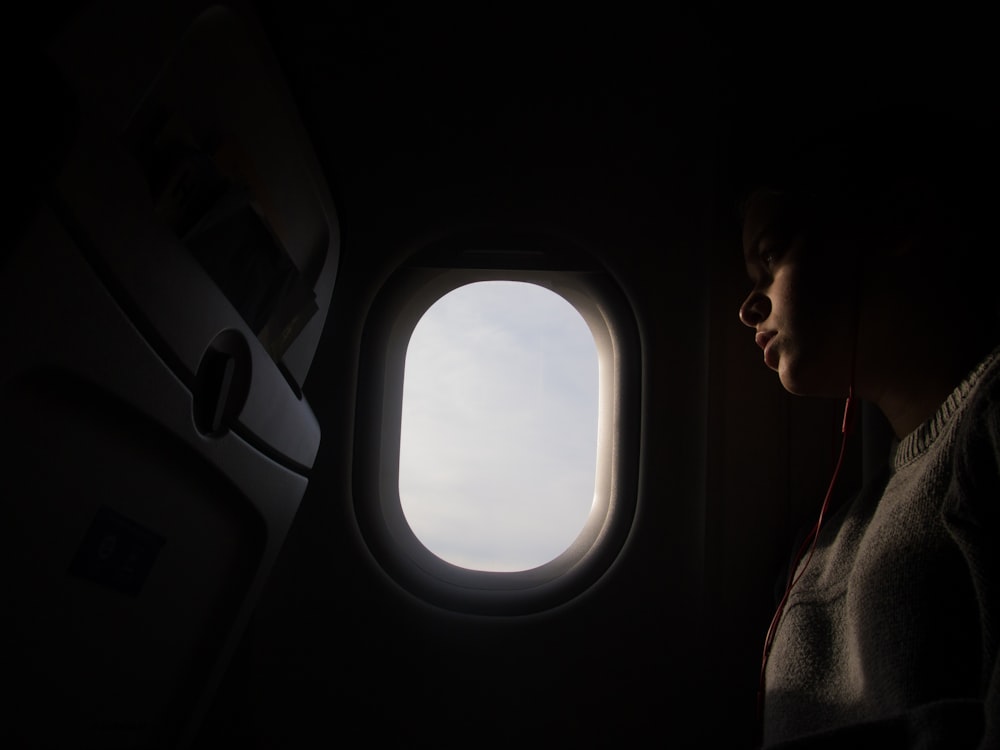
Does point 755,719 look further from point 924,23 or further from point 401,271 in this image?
point 924,23

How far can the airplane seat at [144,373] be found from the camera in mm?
521

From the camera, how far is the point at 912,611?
84cm

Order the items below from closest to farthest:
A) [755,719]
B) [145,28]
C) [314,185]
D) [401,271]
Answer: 1. [145,28]
2. [314,185]
3. [755,719]
4. [401,271]

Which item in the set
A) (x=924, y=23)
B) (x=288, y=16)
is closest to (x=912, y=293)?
(x=924, y=23)

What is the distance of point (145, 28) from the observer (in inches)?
23.8

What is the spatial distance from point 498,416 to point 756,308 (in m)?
0.54

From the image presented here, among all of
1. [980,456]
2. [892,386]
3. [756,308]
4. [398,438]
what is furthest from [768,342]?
[398,438]

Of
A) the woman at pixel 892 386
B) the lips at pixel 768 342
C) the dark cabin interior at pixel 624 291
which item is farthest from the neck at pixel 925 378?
the dark cabin interior at pixel 624 291

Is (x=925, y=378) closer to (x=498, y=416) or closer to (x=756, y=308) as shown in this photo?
(x=756, y=308)

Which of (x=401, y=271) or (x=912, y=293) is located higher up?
(x=401, y=271)

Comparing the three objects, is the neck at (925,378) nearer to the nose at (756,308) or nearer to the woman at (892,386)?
the woman at (892,386)

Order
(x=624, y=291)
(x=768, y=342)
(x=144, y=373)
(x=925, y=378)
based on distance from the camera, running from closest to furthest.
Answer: (x=144, y=373) → (x=925, y=378) → (x=768, y=342) → (x=624, y=291)

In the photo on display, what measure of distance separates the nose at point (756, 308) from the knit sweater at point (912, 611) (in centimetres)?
27

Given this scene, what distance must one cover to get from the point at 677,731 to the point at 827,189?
0.92 metres
